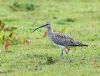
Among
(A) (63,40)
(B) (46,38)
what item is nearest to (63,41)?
(A) (63,40)

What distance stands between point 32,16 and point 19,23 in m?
2.85

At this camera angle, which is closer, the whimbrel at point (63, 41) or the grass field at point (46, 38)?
the grass field at point (46, 38)

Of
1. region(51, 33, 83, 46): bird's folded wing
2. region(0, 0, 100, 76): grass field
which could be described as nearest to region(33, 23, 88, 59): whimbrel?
region(51, 33, 83, 46): bird's folded wing

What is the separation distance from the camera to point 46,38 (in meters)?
19.5

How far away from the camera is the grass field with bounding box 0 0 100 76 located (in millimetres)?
13750

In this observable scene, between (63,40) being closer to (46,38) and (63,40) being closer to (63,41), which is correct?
(63,41)

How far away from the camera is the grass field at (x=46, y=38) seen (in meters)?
13.8

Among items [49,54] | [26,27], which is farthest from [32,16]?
[49,54]

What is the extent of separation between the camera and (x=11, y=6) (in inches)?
1070

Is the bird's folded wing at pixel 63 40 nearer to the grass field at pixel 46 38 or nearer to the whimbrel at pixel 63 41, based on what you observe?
the whimbrel at pixel 63 41

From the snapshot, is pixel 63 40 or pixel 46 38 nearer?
pixel 63 40

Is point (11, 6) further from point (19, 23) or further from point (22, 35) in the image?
point (22, 35)

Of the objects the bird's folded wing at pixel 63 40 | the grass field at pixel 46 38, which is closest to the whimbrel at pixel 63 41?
the bird's folded wing at pixel 63 40

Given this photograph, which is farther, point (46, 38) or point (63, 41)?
point (46, 38)
